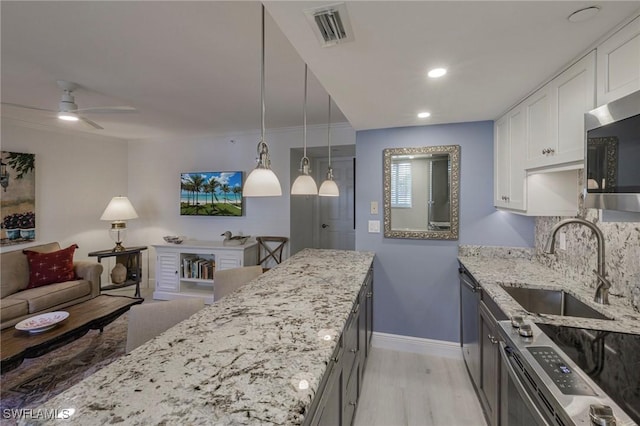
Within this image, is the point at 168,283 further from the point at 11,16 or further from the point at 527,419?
the point at 527,419

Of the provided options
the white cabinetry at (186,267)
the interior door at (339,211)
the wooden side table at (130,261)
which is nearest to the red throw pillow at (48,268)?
the wooden side table at (130,261)

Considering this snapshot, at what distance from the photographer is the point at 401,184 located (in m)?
2.79

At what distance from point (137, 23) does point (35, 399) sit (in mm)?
2778

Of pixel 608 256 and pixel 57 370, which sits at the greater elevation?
pixel 608 256

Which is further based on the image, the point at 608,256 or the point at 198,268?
the point at 198,268

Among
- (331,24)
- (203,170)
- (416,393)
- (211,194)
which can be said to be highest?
(331,24)

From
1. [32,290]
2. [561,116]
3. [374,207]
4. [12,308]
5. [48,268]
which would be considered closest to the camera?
[561,116]

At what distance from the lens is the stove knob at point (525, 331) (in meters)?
1.12

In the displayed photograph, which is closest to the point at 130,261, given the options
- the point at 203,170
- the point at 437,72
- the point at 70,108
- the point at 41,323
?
the point at 203,170

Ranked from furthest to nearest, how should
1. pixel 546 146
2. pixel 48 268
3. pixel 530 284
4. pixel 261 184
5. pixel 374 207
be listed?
pixel 48 268 → pixel 374 207 → pixel 530 284 → pixel 546 146 → pixel 261 184

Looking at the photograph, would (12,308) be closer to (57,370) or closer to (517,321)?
(57,370)

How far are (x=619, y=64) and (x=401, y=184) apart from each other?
68.4 inches

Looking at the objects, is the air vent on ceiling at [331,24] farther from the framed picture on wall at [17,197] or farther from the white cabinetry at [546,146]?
the framed picture on wall at [17,197]

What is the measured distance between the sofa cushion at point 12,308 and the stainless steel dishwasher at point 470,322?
4165 mm
